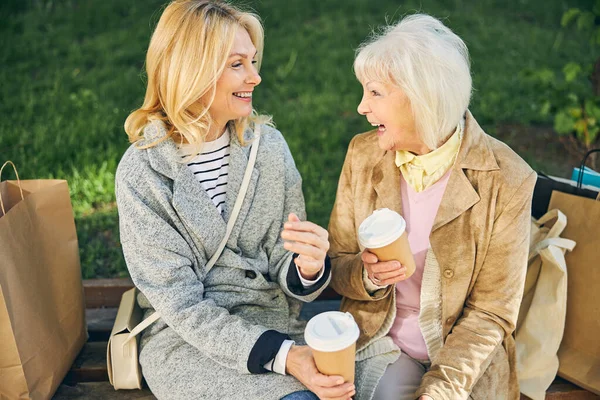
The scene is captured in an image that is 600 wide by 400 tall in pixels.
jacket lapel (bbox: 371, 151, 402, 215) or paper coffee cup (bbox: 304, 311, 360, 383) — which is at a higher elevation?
jacket lapel (bbox: 371, 151, 402, 215)

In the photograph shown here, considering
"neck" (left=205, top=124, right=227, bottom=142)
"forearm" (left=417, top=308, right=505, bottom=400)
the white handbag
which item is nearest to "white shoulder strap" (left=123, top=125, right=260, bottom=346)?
the white handbag

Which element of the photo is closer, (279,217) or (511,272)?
(511,272)

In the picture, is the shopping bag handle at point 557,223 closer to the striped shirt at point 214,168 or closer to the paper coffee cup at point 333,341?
the paper coffee cup at point 333,341

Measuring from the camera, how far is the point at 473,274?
104 inches

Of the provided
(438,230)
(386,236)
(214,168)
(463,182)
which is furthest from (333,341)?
(214,168)

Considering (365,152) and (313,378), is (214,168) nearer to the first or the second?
(365,152)

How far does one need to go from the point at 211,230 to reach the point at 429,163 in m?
0.81

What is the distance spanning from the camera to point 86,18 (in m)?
6.29

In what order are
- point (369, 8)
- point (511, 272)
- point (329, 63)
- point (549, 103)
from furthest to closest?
point (369, 8) < point (329, 63) < point (549, 103) < point (511, 272)

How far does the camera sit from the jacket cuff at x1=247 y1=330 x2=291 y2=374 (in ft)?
7.99

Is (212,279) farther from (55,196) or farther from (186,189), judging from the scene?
(55,196)

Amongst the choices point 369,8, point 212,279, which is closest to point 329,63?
point 369,8

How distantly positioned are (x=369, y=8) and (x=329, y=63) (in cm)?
137

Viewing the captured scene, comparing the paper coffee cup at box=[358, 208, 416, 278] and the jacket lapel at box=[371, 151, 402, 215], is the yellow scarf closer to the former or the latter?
the jacket lapel at box=[371, 151, 402, 215]
